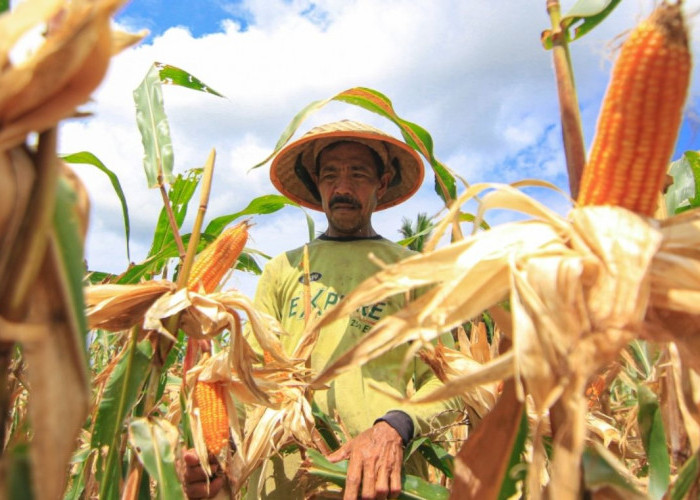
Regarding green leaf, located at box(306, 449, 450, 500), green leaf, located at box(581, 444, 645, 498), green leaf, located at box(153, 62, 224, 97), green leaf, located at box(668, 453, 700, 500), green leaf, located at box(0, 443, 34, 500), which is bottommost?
green leaf, located at box(306, 449, 450, 500)

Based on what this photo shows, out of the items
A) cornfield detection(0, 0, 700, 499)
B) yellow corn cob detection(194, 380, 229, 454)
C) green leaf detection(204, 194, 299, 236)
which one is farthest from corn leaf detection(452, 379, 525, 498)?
A: green leaf detection(204, 194, 299, 236)

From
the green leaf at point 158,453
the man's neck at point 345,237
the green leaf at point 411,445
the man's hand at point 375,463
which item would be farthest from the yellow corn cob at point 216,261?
the man's neck at point 345,237

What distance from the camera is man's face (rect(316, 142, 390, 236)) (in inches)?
109

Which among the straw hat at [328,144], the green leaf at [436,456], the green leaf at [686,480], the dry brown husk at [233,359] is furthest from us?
the straw hat at [328,144]

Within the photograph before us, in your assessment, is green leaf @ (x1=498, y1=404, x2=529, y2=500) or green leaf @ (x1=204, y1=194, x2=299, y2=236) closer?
green leaf @ (x1=498, y1=404, x2=529, y2=500)

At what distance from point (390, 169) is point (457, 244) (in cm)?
227

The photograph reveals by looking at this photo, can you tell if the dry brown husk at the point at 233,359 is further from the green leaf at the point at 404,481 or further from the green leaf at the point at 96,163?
the green leaf at the point at 96,163

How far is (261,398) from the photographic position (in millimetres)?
1546

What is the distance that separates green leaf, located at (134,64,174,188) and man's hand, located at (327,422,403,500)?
100 centimetres

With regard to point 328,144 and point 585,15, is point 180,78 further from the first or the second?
point 585,15

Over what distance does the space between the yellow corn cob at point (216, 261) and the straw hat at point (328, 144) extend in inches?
41.2

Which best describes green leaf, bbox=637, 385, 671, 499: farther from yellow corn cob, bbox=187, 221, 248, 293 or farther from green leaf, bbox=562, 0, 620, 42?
yellow corn cob, bbox=187, 221, 248, 293

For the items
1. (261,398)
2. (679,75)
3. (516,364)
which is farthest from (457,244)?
(261,398)

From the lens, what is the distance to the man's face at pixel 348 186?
109 inches
